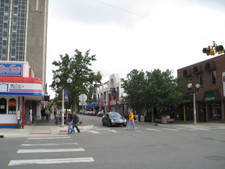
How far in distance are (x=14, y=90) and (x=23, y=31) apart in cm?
5699

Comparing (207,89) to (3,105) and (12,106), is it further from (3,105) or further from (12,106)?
(3,105)

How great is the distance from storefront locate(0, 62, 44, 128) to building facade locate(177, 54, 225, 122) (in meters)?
17.5

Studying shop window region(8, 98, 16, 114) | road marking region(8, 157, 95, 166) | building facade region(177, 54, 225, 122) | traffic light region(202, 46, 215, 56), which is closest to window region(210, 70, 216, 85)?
building facade region(177, 54, 225, 122)

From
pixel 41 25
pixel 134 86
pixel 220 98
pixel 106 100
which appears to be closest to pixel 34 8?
pixel 41 25

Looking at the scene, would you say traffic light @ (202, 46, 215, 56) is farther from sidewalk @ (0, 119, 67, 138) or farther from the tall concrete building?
the tall concrete building

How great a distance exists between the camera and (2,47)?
74.8 m

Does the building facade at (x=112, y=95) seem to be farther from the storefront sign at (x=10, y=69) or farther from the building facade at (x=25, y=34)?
the storefront sign at (x=10, y=69)

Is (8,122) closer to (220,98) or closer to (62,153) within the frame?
(62,153)

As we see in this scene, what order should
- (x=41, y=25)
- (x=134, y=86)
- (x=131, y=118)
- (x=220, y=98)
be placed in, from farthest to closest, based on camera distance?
(x=41, y=25) → (x=134, y=86) → (x=220, y=98) → (x=131, y=118)

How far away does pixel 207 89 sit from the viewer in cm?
3281

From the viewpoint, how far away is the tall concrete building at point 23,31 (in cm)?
6812

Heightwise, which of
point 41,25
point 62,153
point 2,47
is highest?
point 41,25

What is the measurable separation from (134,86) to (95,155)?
2660 centimetres

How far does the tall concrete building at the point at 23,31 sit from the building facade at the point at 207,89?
40725 mm
